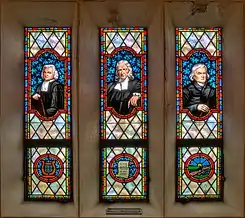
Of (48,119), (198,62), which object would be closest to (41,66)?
(48,119)

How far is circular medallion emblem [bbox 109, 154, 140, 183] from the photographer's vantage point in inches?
201

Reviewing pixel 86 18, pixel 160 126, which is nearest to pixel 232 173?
pixel 160 126

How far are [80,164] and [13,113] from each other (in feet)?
3.21

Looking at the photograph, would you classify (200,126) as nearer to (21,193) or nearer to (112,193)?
(112,193)

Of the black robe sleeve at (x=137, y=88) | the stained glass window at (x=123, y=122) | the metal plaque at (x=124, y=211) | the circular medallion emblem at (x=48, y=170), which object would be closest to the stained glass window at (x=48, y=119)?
the circular medallion emblem at (x=48, y=170)

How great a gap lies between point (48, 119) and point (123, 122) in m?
0.90

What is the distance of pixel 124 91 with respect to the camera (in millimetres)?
5074

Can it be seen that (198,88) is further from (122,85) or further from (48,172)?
(48,172)

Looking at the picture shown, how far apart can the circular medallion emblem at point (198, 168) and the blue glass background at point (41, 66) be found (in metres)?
1.82

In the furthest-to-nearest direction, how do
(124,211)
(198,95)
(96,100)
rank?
(198,95)
(96,100)
(124,211)

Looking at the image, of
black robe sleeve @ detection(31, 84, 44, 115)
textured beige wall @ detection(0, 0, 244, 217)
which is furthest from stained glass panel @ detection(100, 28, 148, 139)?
black robe sleeve @ detection(31, 84, 44, 115)

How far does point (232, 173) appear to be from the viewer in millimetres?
4922

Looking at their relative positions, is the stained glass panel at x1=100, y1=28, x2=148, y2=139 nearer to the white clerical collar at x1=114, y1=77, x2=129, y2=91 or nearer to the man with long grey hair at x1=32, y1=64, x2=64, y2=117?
the white clerical collar at x1=114, y1=77, x2=129, y2=91

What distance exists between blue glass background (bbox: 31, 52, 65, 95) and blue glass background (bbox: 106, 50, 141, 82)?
55cm
